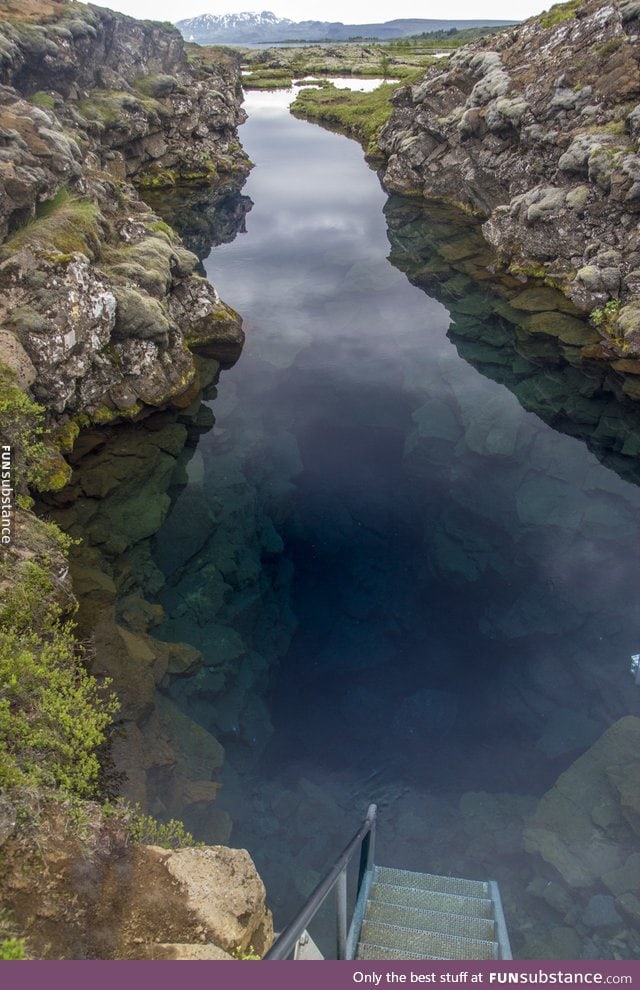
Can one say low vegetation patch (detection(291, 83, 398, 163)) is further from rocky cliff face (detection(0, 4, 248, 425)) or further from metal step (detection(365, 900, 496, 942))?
metal step (detection(365, 900, 496, 942))

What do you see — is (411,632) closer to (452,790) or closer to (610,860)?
(452,790)

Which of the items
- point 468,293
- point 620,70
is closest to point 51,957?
point 468,293

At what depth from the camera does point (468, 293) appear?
179ft

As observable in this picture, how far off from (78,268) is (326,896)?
3138cm

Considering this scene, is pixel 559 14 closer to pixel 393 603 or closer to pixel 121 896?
pixel 393 603

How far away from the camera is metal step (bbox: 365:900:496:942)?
11.7m

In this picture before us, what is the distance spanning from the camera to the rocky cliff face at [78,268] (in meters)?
30.5

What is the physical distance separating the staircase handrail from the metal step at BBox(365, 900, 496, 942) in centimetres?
74

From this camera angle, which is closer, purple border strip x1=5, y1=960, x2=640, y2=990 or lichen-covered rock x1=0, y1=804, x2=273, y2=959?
purple border strip x1=5, y1=960, x2=640, y2=990

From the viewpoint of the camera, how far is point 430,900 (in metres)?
12.7

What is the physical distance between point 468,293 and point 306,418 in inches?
1015

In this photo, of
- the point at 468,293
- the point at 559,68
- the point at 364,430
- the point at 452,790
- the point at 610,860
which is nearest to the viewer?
the point at 610,860

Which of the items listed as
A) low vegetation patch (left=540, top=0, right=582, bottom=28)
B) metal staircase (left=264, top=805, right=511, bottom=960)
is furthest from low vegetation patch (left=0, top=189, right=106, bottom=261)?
low vegetation patch (left=540, top=0, right=582, bottom=28)

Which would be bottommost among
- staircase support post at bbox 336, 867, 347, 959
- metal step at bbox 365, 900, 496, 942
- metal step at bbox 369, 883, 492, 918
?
metal step at bbox 369, 883, 492, 918
